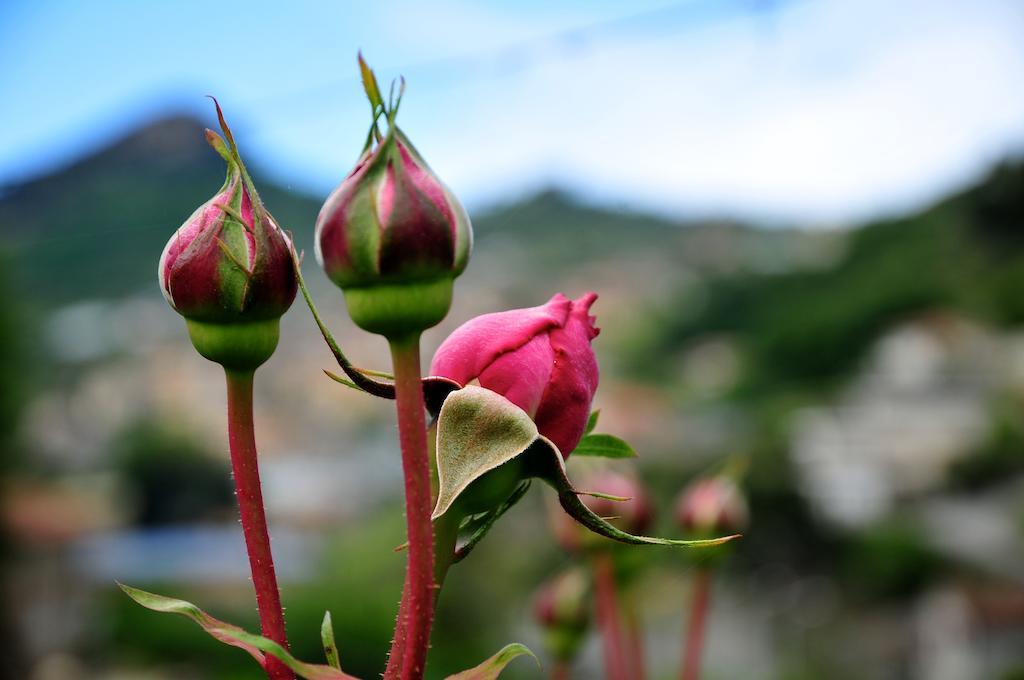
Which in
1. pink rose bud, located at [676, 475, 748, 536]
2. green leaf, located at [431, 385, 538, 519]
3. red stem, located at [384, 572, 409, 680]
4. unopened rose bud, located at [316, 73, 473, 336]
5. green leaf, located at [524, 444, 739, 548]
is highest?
unopened rose bud, located at [316, 73, 473, 336]

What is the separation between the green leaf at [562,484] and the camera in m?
0.19

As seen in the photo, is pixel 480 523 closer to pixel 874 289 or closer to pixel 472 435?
pixel 472 435

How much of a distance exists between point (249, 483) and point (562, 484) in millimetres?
61

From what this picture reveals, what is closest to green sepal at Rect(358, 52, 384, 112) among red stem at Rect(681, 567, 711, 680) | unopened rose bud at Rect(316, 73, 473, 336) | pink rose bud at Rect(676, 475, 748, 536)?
unopened rose bud at Rect(316, 73, 473, 336)

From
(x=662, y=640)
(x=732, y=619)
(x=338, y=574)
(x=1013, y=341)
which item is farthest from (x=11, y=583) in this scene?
(x=1013, y=341)

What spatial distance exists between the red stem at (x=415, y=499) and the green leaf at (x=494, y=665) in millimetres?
12

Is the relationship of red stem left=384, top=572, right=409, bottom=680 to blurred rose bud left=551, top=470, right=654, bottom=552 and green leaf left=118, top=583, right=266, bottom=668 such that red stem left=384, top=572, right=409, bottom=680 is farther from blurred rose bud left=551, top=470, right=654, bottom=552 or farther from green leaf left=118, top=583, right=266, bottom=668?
blurred rose bud left=551, top=470, right=654, bottom=552

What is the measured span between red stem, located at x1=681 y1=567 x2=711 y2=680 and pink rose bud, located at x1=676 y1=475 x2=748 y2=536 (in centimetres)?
8

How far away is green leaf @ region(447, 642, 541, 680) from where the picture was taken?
0.62 feet

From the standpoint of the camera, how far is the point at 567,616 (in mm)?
636

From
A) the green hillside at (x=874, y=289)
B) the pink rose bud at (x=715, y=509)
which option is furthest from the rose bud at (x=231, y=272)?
the green hillside at (x=874, y=289)

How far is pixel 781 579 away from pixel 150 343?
11.5 meters

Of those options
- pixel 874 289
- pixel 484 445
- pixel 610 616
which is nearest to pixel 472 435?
pixel 484 445

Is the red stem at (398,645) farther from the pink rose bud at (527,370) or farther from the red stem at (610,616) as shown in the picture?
the red stem at (610,616)
